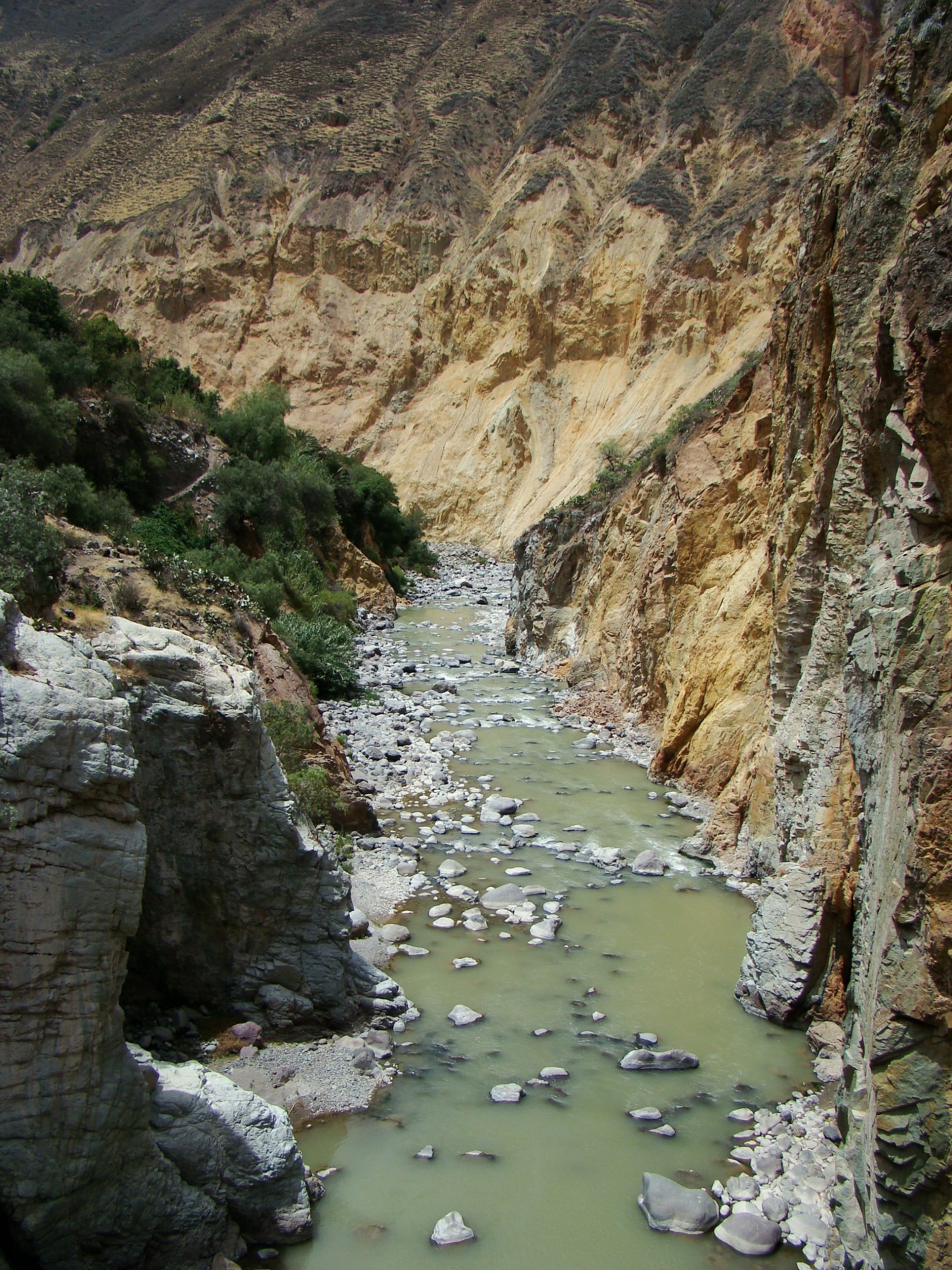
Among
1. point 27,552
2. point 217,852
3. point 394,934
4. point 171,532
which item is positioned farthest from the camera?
point 171,532

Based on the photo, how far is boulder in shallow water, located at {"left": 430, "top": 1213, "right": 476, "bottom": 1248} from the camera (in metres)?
4.41

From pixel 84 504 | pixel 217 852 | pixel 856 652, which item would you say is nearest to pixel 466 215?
pixel 84 504

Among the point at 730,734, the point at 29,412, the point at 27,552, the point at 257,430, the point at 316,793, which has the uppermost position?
the point at 257,430

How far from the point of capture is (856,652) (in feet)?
17.7

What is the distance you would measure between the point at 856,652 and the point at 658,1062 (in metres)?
2.88

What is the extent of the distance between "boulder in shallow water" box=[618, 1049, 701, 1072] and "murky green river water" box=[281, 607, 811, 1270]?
2.4 inches

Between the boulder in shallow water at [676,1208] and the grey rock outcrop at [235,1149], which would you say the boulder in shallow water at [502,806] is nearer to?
the boulder in shallow water at [676,1208]

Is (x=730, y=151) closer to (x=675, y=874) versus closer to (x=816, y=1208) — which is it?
(x=675, y=874)

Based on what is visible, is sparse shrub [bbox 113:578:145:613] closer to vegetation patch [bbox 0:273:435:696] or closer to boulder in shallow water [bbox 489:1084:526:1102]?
vegetation patch [bbox 0:273:435:696]

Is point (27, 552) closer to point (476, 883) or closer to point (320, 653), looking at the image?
point (476, 883)

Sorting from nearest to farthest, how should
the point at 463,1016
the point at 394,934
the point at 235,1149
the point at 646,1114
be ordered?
the point at 235,1149
the point at 646,1114
the point at 463,1016
the point at 394,934

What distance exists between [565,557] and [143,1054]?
14553mm

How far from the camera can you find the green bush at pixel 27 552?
5.86m

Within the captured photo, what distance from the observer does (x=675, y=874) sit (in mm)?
8688
